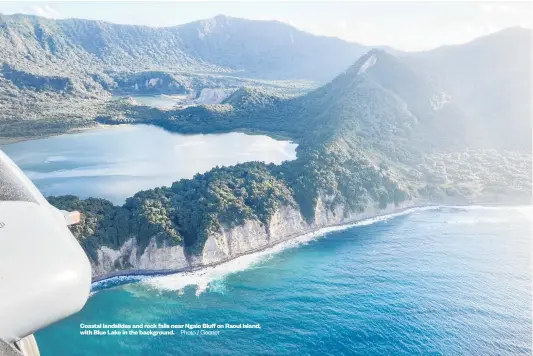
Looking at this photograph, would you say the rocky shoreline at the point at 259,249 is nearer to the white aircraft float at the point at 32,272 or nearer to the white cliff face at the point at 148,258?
the white cliff face at the point at 148,258

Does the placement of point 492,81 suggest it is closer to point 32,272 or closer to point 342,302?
point 342,302

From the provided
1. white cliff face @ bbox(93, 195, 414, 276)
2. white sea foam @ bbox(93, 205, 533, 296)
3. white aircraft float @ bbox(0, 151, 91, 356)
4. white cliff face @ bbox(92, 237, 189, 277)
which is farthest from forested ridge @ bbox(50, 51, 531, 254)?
white aircraft float @ bbox(0, 151, 91, 356)

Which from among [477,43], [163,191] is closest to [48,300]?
[163,191]

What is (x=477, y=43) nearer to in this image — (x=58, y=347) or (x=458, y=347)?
(x=458, y=347)

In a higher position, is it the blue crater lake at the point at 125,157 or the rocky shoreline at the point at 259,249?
the blue crater lake at the point at 125,157

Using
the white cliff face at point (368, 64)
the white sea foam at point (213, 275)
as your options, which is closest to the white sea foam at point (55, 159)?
the white sea foam at point (213, 275)

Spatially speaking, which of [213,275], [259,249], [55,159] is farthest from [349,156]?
[55,159]
